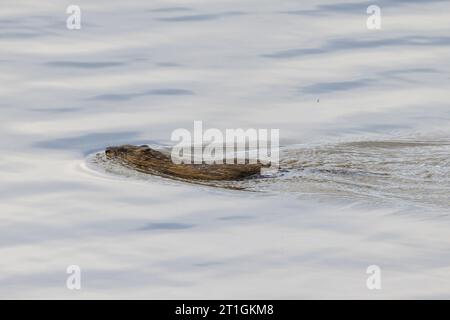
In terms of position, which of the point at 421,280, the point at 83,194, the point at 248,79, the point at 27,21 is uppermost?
the point at 27,21

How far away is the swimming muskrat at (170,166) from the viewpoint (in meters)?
10.3

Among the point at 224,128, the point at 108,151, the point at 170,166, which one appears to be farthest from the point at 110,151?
the point at 224,128

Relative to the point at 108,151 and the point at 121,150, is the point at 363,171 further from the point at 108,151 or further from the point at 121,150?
the point at 108,151

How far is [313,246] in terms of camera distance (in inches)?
344

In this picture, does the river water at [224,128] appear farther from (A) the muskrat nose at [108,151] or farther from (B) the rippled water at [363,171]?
(A) the muskrat nose at [108,151]

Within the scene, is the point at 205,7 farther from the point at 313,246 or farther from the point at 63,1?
the point at 313,246

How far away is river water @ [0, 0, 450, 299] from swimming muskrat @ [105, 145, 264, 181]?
15 centimetres

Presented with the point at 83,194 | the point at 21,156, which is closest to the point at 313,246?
the point at 83,194

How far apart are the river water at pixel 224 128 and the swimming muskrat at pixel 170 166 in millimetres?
147

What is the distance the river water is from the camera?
839 cm

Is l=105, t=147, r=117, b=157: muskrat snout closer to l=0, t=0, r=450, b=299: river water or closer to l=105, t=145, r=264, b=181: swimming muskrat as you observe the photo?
l=105, t=145, r=264, b=181: swimming muskrat

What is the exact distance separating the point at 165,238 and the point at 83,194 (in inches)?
49.9

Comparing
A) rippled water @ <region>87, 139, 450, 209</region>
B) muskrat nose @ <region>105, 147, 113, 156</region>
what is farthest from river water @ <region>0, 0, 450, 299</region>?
muskrat nose @ <region>105, 147, 113, 156</region>

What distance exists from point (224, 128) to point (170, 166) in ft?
4.43
